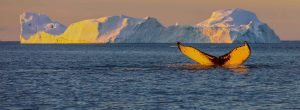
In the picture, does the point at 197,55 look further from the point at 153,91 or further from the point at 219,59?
the point at 153,91

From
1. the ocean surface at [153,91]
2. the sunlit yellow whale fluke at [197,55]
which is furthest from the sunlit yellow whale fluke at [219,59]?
the ocean surface at [153,91]

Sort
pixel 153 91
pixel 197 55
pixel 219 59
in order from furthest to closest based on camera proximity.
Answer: pixel 219 59, pixel 197 55, pixel 153 91

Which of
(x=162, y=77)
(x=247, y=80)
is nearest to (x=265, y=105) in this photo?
(x=247, y=80)

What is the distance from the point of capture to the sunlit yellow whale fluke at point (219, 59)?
207 feet

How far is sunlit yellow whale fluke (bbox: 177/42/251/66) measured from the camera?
63062 millimetres

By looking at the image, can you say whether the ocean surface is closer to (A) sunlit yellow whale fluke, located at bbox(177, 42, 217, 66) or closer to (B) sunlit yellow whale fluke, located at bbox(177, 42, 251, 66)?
(B) sunlit yellow whale fluke, located at bbox(177, 42, 251, 66)

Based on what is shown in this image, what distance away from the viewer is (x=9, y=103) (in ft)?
107

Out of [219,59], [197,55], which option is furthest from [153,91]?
[219,59]

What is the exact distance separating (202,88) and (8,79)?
51.4 feet

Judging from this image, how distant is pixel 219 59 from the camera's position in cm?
6619

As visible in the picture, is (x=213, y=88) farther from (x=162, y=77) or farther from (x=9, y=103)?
(x=9, y=103)

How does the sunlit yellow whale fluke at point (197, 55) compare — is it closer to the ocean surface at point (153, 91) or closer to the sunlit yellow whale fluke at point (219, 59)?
the sunlit yellow whale fluke at point (219, 59)

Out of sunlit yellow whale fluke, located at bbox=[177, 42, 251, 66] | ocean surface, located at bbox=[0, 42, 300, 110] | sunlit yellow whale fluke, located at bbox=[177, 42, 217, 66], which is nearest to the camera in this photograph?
ocean surface, located at bbox=[0, 42, 300, 110]

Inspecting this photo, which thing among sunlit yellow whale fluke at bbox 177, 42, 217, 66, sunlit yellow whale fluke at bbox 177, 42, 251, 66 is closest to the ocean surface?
sunlit yellow whale fluke at bbox 177, 42, 251, 66
